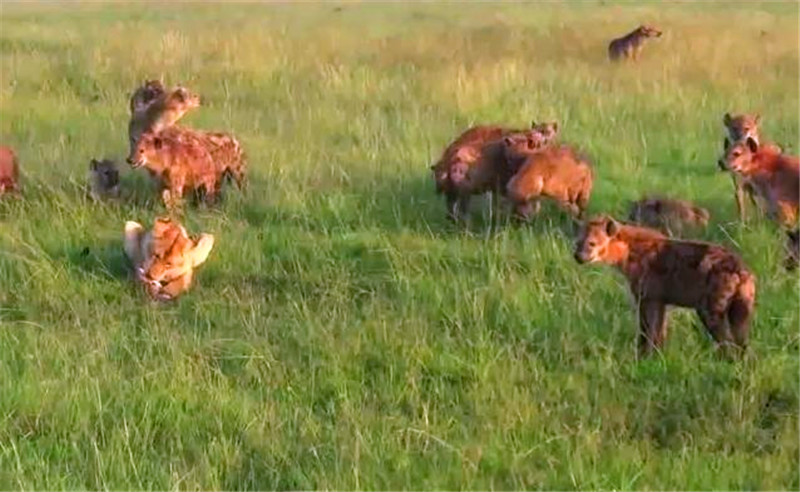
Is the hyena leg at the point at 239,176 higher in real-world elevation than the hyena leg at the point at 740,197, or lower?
lower

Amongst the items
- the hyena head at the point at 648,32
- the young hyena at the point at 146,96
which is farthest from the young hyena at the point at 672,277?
the hyena head at the point at 648,32

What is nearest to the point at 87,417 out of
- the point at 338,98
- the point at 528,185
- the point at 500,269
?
the point at 500,269

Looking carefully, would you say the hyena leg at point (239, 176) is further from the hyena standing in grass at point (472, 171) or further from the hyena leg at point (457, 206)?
the hyena leg at point (457, 206)

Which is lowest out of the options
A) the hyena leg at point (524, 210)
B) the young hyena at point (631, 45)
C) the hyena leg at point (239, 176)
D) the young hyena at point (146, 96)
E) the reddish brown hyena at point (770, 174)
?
the hyena leg at point (239, 176)

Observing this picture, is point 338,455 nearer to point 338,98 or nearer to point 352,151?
point 352,151

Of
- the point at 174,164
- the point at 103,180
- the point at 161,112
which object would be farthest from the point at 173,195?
the point at 161,112

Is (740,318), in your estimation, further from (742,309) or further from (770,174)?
(770,174)

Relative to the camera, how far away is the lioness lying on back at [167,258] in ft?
23.1

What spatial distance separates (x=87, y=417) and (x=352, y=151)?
5.61 meters

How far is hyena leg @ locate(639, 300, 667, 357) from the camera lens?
19.6 ft

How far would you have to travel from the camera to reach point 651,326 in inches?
238

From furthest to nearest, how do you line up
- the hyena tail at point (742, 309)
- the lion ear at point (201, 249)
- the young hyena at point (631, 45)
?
the young hyena at point (631, 45), the lion ear at point (201, 249), the hyena tail at point (742, 309)

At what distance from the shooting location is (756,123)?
9.73 metres

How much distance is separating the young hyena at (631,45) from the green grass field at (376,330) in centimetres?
394
